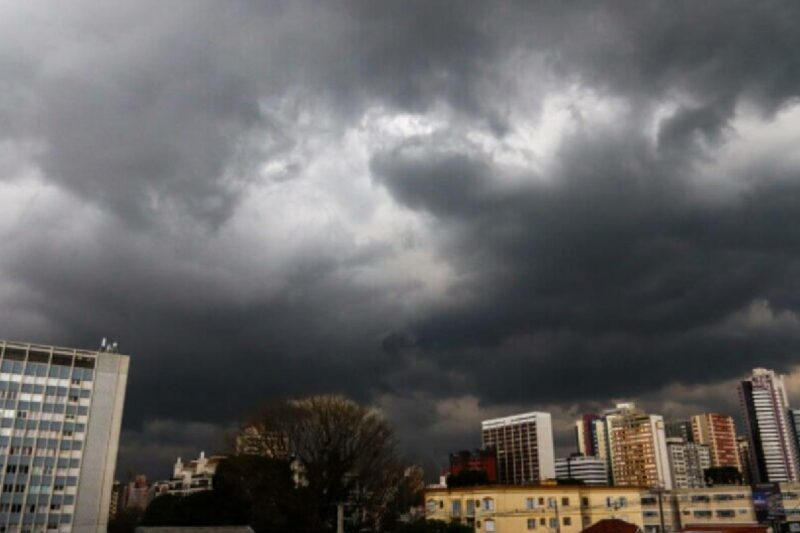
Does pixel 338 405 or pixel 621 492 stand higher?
pixel 338 405

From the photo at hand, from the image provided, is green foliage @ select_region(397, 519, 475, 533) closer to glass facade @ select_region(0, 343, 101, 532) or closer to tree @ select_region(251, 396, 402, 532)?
tree @ select_region(251, 396, 402, 532)

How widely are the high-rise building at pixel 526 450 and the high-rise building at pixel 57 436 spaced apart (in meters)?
126

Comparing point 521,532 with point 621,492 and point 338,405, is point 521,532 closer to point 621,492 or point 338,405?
point 621,492

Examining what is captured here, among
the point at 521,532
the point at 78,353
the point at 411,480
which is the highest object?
the point at 78,353

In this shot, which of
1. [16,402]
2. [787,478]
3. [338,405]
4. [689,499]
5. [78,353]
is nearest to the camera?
[338,405]

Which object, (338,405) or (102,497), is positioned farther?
(102,497)

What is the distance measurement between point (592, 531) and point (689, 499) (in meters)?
52.8

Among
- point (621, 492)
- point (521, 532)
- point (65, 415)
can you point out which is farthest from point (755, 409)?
point (65, 415)

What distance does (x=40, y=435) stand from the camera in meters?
81.5

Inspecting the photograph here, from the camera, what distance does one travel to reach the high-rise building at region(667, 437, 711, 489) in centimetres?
18199

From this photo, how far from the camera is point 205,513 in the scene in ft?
213

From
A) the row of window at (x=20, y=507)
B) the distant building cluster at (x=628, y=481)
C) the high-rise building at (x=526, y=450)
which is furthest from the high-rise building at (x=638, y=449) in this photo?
the row of window at (x=20, y=507)

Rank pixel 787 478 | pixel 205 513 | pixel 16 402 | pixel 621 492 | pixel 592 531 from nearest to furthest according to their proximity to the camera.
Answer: pixel 592 531
pixel 205 513
pixel 621 492
pixel 16 402
pixel 787 478

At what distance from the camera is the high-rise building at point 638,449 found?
169 m
